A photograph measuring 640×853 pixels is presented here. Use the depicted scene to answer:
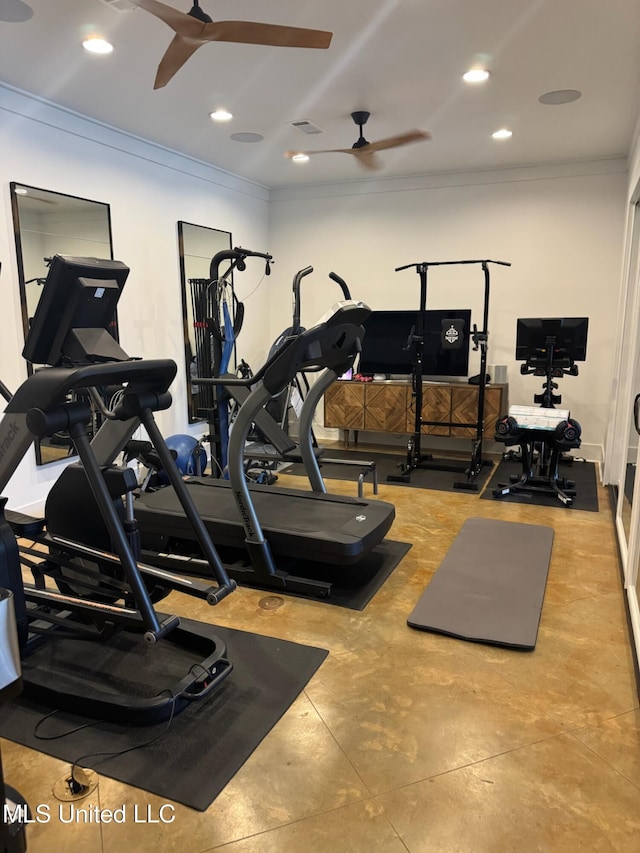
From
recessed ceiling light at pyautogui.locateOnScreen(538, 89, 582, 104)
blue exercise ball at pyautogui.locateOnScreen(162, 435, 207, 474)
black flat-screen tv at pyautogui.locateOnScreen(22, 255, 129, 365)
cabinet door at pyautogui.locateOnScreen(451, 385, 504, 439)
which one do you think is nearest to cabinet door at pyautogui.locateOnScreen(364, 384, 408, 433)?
cabinet door at pyautogui.locateOnScreen(451, 385, 504, 439)

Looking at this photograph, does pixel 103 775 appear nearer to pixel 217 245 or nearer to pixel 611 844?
pixel 611 844

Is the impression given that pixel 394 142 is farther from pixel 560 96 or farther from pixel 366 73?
pixel 560 96

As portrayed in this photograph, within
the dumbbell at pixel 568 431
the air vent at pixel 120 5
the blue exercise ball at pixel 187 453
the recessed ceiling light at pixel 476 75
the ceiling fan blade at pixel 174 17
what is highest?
the recessed ceiling light at pixel 476 75

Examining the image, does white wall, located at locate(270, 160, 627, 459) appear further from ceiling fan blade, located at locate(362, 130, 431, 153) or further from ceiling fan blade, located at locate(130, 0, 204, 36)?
ceiling fan blade, located at locate(130, 0, 204, 36)

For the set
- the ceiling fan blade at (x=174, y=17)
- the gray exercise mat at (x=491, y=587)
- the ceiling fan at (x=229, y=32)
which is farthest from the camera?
the gray exercise mat at (x=491, y=587)

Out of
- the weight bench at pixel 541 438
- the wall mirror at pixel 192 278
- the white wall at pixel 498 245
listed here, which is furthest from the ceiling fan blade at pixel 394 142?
the weight bench at pixel 541 438

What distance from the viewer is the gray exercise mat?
2912mm

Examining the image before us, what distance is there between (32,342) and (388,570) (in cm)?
242

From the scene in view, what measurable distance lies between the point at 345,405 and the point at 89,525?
453 centimetres

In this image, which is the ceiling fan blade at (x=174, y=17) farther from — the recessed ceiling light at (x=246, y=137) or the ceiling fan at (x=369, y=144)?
the recessed ceiling light at (x=246, y=137)

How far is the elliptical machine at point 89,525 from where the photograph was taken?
209 cm

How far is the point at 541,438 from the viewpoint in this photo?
197 inches

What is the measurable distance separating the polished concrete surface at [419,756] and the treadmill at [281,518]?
0.32 metres

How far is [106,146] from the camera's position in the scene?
5094 mm
